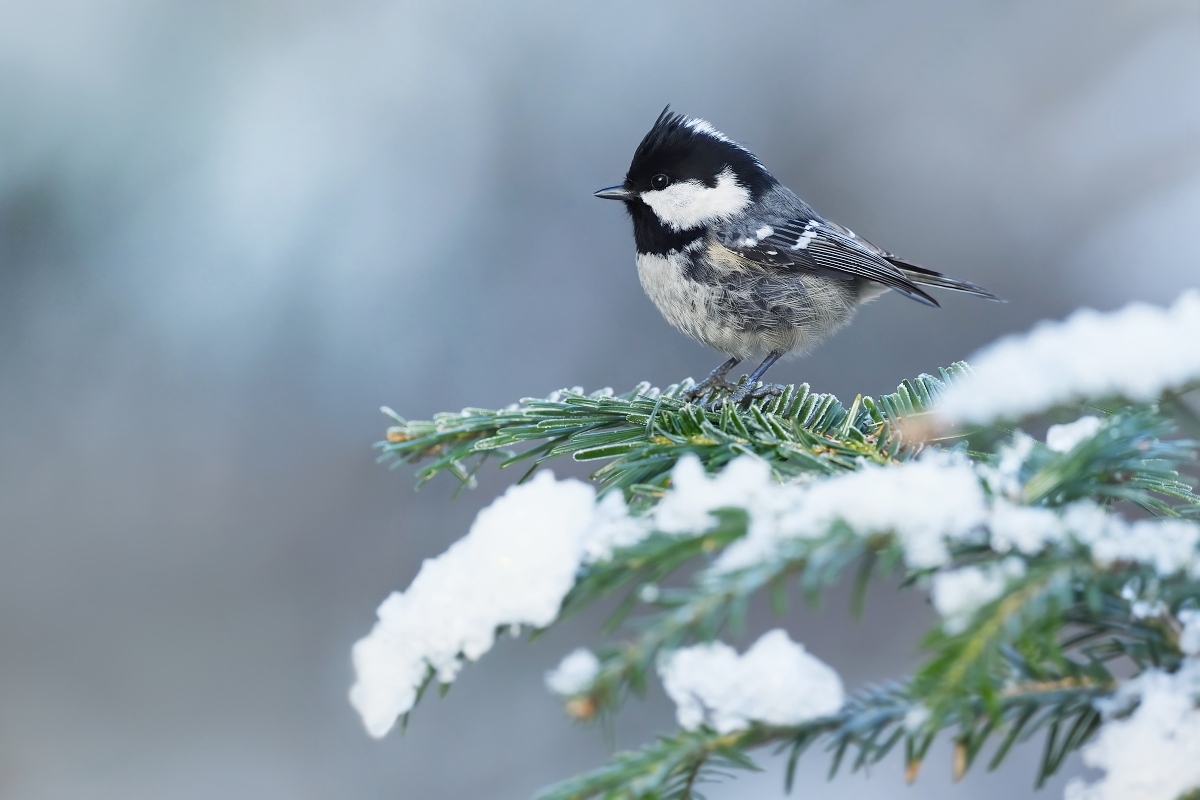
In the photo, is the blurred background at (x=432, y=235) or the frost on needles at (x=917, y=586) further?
the blurred background at (x=432, y=235)

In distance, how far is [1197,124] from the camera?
2.61 meters

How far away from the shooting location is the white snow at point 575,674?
385 mm

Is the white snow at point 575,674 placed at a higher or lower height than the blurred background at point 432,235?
lower

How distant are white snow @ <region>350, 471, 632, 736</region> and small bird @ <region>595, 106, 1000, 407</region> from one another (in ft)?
3.90

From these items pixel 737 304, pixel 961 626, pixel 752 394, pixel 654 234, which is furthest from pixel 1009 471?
pixel 654 234

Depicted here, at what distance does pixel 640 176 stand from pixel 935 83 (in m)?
1.22

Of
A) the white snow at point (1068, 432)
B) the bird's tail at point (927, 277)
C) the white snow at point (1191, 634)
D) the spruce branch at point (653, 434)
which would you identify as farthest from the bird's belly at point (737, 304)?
the white snow at point (1191, 634)

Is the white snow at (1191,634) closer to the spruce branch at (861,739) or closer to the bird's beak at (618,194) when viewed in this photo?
the spruce branch at (861,739)

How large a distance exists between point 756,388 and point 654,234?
50 centimetres

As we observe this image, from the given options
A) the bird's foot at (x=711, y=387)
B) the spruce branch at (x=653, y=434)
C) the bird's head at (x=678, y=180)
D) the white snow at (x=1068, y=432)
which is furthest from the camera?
the bird's head at (x=678, y=180)

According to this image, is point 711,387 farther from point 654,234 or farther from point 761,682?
point 761,682

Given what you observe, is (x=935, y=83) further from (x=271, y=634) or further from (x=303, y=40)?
(x=271, y=634)

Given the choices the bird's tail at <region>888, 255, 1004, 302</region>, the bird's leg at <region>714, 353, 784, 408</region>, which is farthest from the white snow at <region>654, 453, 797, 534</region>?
the bird's tail at <region>888, 255, 1004, 302</region>

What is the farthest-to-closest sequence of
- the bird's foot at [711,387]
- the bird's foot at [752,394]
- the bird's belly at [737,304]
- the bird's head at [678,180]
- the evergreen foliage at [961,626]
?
the bird's head at [678,180]
the bird's belly at [737,304]
the bird's foot at [711,387]
the bird's foot at [752,394]
the evergreen foliage at [961,626]
